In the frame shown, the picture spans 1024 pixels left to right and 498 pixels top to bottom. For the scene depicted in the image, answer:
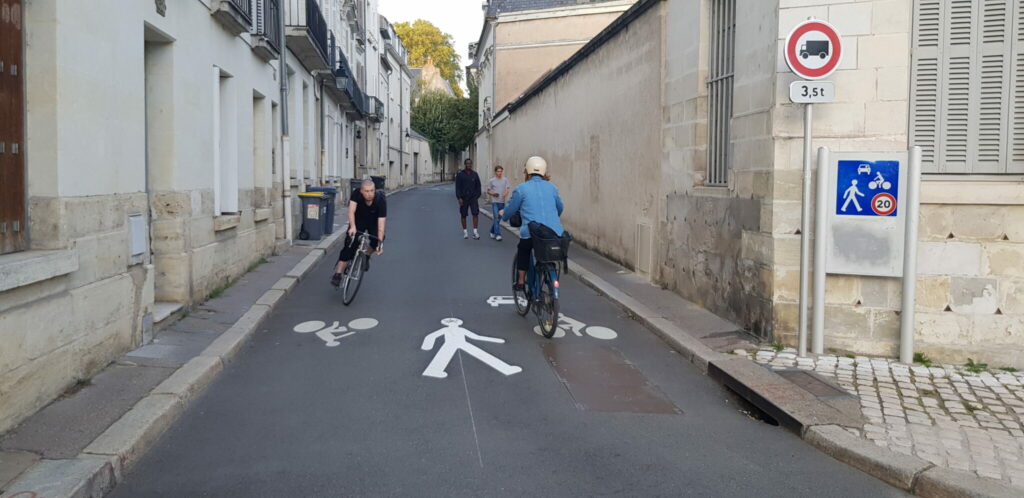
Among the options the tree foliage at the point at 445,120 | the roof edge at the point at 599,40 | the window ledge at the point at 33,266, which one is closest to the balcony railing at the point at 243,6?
the roof edge at the point at 599,40

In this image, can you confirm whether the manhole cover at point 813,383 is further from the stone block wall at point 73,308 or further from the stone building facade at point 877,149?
the stone block wall at point 73,308

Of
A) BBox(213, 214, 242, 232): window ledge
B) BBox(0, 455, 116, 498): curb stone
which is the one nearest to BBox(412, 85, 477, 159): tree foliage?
BBox(213, 214, 242, 232): window ledge

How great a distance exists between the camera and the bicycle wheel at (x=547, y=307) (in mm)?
7945

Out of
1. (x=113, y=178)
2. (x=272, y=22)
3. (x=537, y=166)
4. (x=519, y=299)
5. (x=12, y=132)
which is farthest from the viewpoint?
(x=272, y=22)

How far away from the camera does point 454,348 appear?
753 cm

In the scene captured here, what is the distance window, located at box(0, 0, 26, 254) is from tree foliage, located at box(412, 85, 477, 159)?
5809 cm

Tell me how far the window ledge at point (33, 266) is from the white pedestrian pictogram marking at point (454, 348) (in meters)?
2.59

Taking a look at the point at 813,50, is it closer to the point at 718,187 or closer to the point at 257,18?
the point at 718,187

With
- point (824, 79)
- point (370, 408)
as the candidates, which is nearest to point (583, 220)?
point (824, 79)

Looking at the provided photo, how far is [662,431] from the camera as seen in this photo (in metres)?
5.29

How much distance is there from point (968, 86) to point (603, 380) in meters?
3.81

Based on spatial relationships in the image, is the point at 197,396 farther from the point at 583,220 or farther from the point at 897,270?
the point at 583,220

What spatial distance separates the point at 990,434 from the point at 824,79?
313 cm

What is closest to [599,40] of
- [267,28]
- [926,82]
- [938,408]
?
[267,28]
